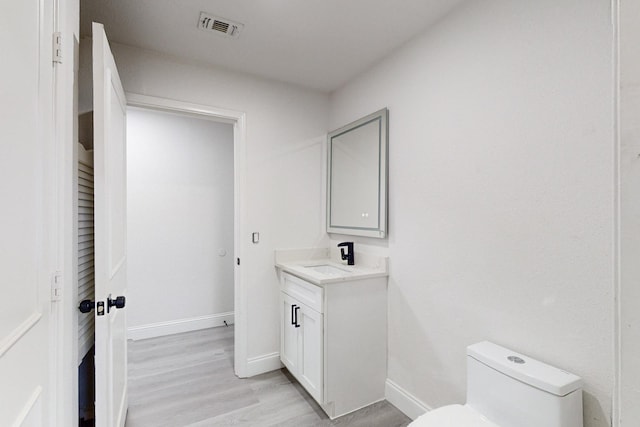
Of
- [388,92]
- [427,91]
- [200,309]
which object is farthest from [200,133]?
[427,91]

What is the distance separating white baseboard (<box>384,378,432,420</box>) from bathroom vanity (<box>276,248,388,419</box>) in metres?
0.05

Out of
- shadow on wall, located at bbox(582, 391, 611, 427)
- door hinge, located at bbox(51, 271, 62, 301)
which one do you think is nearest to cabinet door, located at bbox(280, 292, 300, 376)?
door hinge, located at bbox(51, 271, 62, 301)

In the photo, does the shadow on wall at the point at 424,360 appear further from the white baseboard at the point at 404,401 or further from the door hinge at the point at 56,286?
the door hinge at the point at 56,286

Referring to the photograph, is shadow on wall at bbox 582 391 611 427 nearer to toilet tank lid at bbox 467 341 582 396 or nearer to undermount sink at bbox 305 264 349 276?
toilet tank lid at bbox 467 341 582 396

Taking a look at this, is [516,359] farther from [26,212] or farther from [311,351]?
[26,212]

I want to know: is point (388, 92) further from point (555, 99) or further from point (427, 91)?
point (555, 99)

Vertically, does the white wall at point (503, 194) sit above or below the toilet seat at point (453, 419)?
above

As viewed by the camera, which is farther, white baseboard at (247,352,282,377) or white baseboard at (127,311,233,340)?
white baseboard at (127,311,233,340)

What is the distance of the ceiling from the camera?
168 cm

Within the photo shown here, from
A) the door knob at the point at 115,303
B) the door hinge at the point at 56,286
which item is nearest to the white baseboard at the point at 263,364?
the door knob at the point at 115,303

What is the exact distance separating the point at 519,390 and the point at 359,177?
64.9 inches

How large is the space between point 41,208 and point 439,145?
1.82 meters

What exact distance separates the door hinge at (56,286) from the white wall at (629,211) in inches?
52.1

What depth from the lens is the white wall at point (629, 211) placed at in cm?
35
